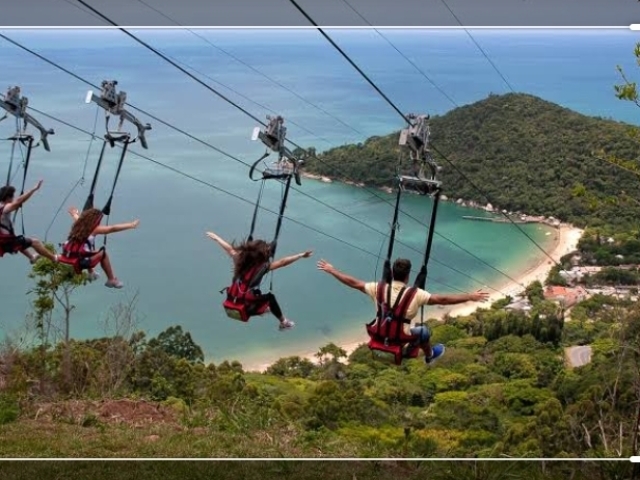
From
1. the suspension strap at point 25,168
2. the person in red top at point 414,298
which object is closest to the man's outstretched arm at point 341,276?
the person in red top at point 414,298

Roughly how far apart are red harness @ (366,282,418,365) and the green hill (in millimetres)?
675

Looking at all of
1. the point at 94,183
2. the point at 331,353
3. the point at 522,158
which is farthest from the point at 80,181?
the point at 522,158

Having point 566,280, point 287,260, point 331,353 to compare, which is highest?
point 566,280

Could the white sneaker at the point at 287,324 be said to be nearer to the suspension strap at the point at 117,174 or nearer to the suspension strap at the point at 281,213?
the suspension strap at the point at 281,213

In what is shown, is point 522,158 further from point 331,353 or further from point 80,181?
point 80,181

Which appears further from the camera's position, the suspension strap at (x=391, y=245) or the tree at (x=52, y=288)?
the tree at (x=52, y=288)

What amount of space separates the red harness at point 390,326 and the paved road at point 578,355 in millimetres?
1341

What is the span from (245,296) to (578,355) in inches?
91.2

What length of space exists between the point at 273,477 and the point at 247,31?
3451mm

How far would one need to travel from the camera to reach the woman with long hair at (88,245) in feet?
16.4

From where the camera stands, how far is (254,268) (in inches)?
196

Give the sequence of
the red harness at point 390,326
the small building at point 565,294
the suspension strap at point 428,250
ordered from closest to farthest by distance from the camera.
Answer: the suspension strap at point 428,250
the red harness at point 390,326
the small building at point 565,294

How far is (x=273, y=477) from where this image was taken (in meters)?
6.09
